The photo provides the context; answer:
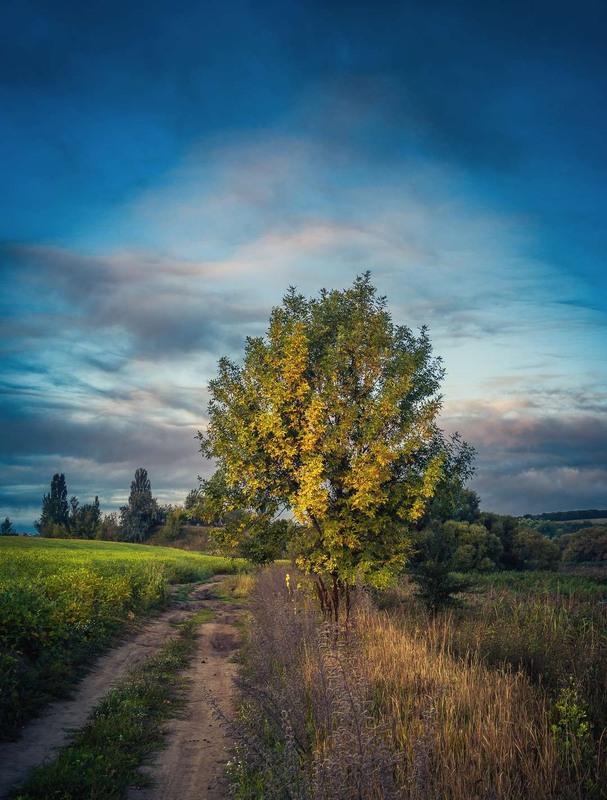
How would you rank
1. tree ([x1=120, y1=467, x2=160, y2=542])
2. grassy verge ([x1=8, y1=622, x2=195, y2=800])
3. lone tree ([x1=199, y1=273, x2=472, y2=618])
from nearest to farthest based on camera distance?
1. grassy verge ([x1=8, y1=622, x2=195, y2=800])
2. lone tree ([x1=199, y1=273, x2=472, y2=618])
3. tree ([x1=120, y1=467, x2=160, y2=542])

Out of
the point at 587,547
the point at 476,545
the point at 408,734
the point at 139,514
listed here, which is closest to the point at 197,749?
the point at 408,734

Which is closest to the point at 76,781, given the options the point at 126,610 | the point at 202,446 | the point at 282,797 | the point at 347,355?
the point at 282,797

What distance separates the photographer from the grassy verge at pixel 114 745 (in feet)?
21.0

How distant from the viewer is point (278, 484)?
13.6 meters

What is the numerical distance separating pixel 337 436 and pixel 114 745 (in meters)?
7.23

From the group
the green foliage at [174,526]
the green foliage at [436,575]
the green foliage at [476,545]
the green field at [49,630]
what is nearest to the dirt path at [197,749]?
the green field at [49,630]

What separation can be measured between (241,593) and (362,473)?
21886 mm

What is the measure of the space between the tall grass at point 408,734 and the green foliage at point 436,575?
650 centimetres

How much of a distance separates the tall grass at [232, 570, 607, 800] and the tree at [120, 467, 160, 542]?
101 m

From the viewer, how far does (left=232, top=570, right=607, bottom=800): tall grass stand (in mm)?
4547

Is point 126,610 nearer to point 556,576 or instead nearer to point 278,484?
point 278,484

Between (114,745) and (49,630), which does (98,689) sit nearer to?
(49,630)

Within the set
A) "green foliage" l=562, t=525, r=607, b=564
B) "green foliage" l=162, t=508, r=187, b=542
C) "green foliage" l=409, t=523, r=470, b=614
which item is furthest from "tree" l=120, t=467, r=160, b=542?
"green foliage" l=409, t=523, r=470, b=614

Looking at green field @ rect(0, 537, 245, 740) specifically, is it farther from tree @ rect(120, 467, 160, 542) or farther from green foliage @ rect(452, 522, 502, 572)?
tree @ rect(120, 467, 160, 542)
